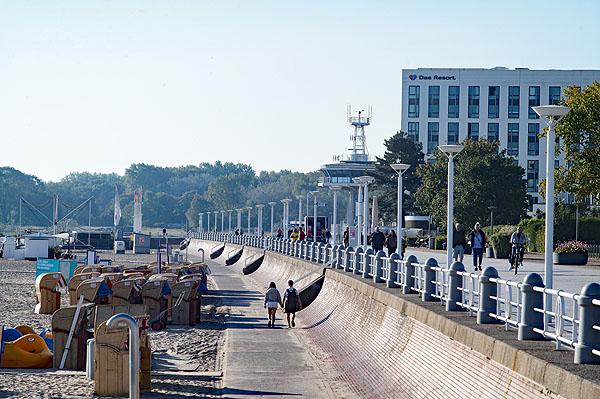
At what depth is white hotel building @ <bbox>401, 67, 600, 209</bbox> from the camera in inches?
3863

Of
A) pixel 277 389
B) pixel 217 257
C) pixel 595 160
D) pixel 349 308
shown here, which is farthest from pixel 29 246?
pixel 277 389

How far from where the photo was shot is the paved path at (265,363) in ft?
47.7

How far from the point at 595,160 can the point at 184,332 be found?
2219cm

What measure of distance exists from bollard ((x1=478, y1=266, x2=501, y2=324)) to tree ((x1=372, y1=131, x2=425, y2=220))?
8037cm

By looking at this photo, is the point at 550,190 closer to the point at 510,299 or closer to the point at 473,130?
the point at 510,299

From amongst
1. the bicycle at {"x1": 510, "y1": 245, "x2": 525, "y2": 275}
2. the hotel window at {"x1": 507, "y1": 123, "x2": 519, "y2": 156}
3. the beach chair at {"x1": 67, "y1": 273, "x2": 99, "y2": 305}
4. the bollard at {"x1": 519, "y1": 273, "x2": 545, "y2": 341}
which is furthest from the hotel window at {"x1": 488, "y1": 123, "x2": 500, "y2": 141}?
the bollard at {"x1": 519, "y1": 273, "x2": 545, "y2": 341}

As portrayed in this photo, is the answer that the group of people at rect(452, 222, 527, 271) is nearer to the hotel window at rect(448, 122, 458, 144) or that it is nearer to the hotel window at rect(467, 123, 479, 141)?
the hotel window at rect(467, 123, 479, 141)

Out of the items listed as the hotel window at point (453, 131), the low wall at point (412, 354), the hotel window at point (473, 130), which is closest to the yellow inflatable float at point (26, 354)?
the low wall at point (412, 354)

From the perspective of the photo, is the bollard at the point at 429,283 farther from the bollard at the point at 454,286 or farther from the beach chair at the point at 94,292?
the beach chair at the point at 94,292

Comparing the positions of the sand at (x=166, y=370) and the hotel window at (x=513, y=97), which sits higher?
the hotel window at (x=513, y=97)

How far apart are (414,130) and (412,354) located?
89.0 m

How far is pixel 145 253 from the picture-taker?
95812mm

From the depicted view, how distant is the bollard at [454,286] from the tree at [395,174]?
257 ft

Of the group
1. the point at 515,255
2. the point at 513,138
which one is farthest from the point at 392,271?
the point at 513,138
